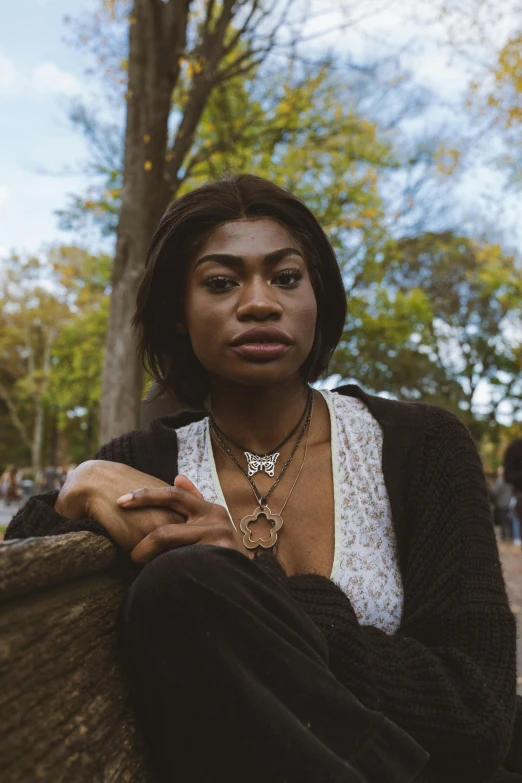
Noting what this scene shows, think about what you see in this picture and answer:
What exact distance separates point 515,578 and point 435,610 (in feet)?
31.4

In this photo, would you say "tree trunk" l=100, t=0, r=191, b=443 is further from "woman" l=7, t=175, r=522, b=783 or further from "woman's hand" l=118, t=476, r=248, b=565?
"woman's hand" l=118, t=476, r=248, b=565

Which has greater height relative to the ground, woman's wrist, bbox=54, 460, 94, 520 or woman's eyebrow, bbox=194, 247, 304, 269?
woman's eyebrow, bbox=194, 247, 304, 269

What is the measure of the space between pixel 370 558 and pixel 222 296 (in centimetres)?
84

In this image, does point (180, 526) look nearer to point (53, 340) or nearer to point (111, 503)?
point (111, 503)

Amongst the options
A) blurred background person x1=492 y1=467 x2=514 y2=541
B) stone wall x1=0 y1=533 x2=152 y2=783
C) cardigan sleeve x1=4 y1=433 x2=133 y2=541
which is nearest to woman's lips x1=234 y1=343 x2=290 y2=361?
cardigan sleeve x1=4 y1=433 x2=133 y2=541

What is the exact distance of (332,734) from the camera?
1.17 m

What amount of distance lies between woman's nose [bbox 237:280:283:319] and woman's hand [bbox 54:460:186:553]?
0.55 metres

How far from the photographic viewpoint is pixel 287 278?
7.06 ft

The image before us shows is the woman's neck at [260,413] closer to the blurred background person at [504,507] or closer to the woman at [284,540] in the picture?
the woman at [284,540]

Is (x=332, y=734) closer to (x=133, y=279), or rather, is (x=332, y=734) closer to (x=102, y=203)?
(x=133, y=279)

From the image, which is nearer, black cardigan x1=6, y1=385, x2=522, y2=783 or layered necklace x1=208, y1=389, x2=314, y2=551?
black cardigan x1=6, y1=385, x2=522, y2=783

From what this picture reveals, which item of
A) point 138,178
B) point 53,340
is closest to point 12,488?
point 53,340

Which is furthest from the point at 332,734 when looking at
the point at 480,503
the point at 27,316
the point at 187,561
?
the point at 27,316

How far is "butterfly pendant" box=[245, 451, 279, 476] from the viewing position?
2.22 m
